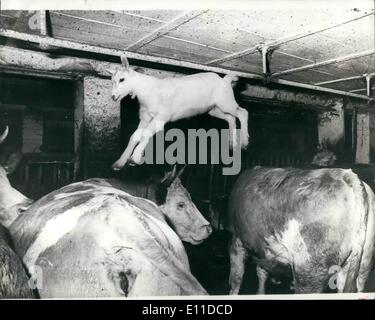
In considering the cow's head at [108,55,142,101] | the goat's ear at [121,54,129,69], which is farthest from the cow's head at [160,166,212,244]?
the goat's ear at [121,54,129,69]

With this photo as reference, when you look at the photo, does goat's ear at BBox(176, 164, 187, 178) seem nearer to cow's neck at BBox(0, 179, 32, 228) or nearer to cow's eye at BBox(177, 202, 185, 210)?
cow's eye at BBox(177, 202, 185, 210)

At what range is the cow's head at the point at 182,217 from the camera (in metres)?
2.00

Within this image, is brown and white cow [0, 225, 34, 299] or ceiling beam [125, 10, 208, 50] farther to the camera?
ceiling beam [125, 10, 208, 50]

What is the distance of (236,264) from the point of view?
2.12 meters

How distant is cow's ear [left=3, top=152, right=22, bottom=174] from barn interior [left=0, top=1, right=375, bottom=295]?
0.03 meters

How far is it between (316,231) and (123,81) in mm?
1377

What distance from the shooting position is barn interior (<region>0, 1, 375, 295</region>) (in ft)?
5.20

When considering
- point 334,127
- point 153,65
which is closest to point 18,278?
point 153,65

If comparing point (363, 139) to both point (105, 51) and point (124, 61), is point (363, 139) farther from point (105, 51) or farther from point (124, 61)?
point (105, 51)

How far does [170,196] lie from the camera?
79.1 inches

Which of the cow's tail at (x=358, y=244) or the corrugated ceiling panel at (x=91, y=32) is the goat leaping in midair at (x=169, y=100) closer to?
the corrugated ceiling panel at (x=91, y=32)

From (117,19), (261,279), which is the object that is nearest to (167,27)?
(117,19)

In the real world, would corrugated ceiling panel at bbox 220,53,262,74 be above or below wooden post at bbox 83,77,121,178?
above

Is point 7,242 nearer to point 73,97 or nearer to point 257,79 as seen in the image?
point 73,97
